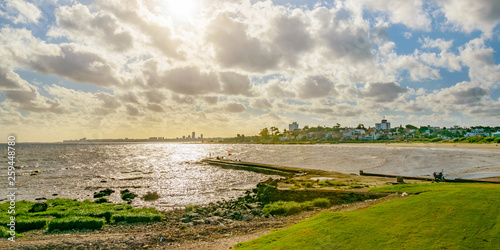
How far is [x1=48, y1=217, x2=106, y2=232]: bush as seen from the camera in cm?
1670

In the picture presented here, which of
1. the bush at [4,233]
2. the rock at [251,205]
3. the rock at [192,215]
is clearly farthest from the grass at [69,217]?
the rock at [251,205]

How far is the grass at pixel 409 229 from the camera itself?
8.06 meters

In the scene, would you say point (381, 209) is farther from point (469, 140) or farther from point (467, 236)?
point (469, 140)

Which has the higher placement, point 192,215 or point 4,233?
point 4,233

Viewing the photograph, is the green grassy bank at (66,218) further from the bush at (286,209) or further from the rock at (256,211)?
the bush at (286,209)

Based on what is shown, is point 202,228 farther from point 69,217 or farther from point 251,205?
point 69,217

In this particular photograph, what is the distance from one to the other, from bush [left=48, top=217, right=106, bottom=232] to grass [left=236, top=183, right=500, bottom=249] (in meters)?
12.3

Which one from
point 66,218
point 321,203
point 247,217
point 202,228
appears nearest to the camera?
point 202,228

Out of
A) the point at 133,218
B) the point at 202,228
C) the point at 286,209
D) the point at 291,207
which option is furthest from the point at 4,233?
the point at 291,207

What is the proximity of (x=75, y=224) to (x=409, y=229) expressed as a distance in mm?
18906

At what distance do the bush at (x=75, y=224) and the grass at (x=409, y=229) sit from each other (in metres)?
12.3

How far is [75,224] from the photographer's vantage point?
17.1m

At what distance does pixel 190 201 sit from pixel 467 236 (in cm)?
2461

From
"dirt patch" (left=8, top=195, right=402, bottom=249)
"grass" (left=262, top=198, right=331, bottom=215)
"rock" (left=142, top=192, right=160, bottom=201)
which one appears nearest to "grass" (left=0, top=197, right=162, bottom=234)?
"dirt patch" (left=8, top=195, right=402, bottom=249)
